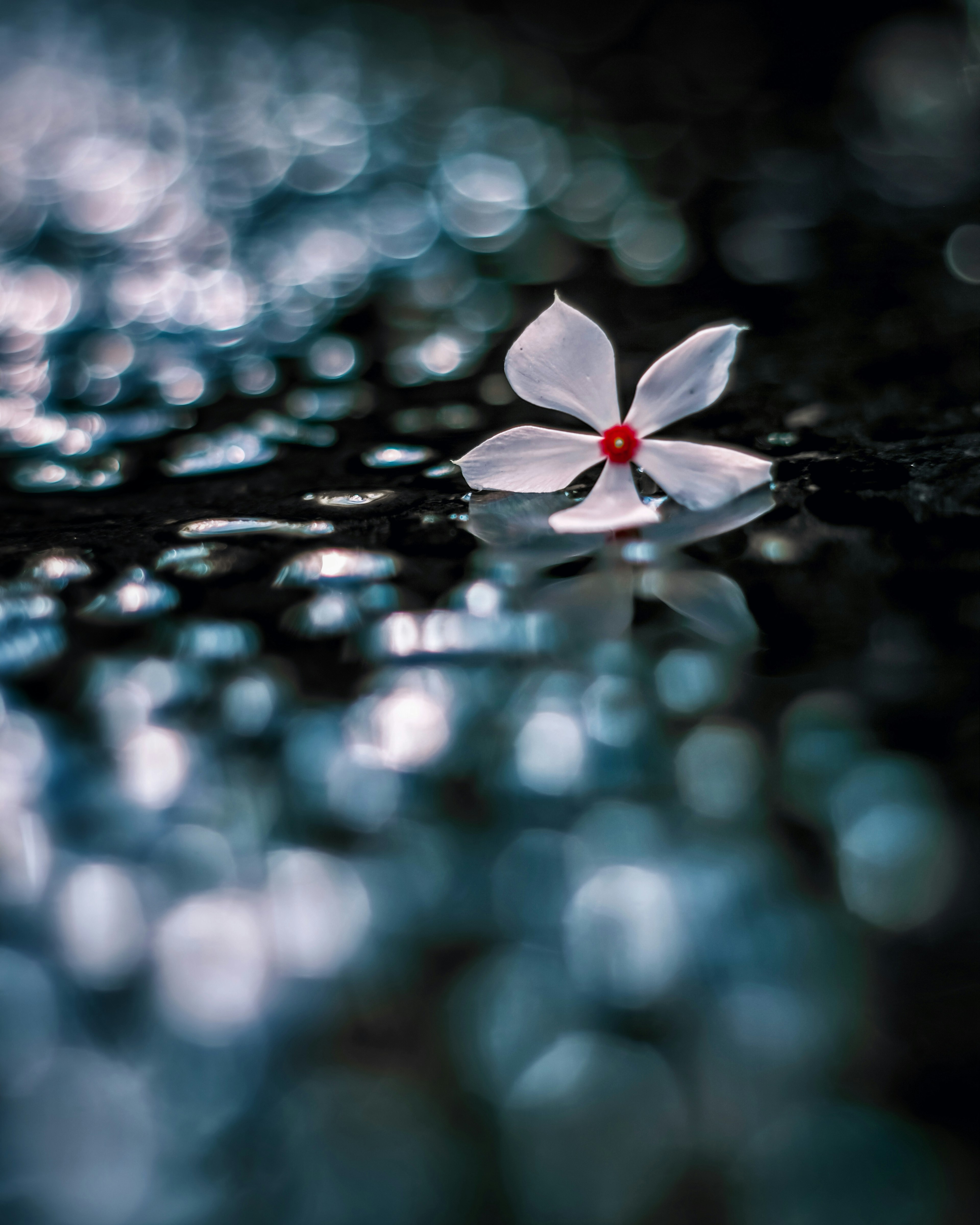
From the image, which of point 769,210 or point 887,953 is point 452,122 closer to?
point 769,210

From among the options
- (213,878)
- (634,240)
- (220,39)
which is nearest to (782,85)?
(634,240)

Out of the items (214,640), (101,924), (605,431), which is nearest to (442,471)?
(605,431)

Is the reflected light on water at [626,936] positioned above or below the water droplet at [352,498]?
below

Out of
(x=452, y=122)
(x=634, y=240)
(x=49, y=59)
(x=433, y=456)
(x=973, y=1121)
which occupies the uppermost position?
(x=49, y=59)

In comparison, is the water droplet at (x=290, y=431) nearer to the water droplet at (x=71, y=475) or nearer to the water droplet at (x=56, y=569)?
the water droplet at (x=71, y=475)

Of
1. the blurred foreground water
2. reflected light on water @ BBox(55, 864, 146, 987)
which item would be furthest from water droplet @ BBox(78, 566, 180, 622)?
reflected light on water @ BBox(55, 864, 146, 987)

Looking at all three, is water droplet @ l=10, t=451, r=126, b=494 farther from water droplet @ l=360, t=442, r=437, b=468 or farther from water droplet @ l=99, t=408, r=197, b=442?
water droplet @ l=360, t=442, r=437, b=468

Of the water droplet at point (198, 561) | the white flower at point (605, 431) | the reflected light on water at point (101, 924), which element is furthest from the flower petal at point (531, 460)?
the reflected light on water at point (101, 924)
